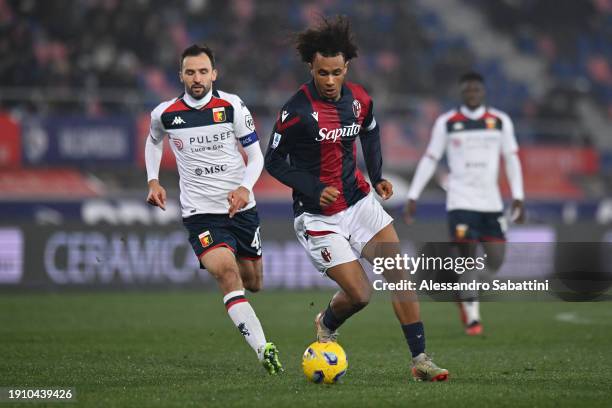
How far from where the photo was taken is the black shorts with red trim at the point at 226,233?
8391 millimetres

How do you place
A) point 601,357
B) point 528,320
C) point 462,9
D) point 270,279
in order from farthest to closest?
1. point 462,9
2. point 270,279
3. point 528,320
4. point 601,357

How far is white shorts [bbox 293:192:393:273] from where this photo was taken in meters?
7.58

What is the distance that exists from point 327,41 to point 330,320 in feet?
6.99

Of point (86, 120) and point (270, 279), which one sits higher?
point (86, 120)

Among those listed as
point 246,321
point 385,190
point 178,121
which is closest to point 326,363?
point 246,321

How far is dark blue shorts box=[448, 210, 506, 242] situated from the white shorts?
436 centimetres

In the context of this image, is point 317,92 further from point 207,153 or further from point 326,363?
point 326,363

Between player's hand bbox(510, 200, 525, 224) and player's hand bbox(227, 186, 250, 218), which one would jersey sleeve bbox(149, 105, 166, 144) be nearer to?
player's hand bbox(227, 186, 250, 218)

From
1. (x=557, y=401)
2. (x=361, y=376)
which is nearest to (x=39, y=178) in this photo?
(x=361, y=376)

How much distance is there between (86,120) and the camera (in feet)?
64.0

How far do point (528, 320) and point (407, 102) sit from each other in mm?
9254

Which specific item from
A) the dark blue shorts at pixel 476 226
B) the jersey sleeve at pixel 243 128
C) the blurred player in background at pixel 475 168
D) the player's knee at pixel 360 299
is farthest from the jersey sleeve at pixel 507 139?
the player's knee at pixel 360 299

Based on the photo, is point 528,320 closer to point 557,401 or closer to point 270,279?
point 270,279

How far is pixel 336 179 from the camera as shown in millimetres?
7699
